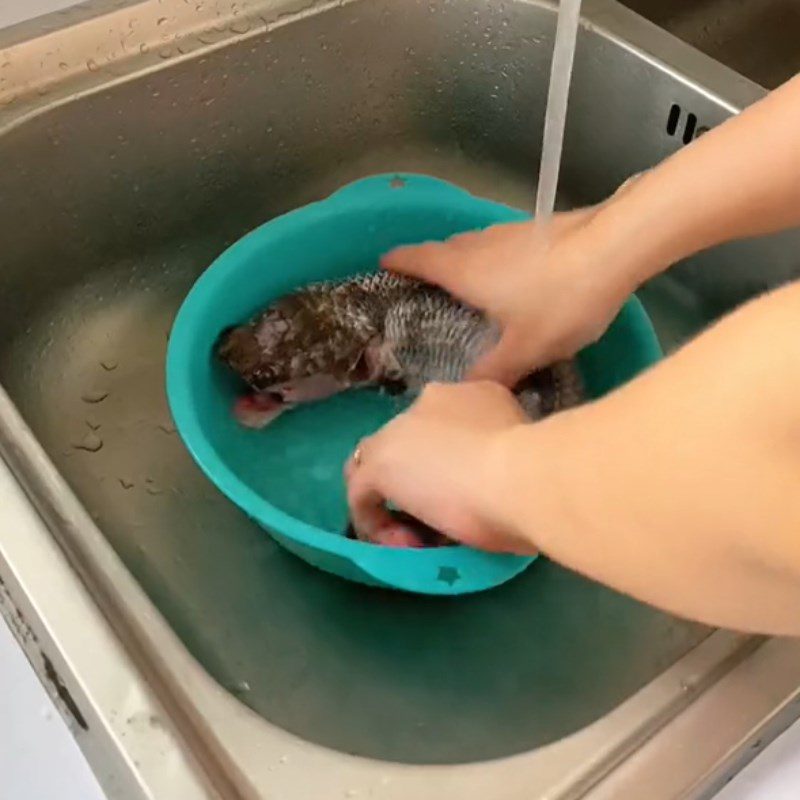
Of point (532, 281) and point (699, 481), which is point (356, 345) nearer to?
point (532, 281)

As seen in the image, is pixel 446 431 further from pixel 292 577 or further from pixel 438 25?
pixel 438 25

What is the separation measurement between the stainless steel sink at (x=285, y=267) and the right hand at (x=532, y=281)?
16 centimetres

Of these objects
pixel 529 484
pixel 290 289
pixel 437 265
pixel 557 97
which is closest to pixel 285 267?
pixel 290 289

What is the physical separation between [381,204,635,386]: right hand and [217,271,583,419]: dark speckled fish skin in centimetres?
2

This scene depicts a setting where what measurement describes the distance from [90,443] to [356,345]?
213 millimetres

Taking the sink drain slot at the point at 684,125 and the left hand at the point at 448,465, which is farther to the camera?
the sink drain slot at the point at 684,125

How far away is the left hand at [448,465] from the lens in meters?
0.46

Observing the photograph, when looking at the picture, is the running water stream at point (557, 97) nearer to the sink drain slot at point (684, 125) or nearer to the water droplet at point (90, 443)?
the sink drain slot at point (684, 125)

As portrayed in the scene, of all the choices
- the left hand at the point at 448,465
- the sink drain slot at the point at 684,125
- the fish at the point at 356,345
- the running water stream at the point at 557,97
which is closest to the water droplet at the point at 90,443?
the fish at the point at 356,345

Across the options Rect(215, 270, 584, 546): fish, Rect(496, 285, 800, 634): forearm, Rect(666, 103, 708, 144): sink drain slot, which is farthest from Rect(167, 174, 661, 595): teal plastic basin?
Rect(496, 285, 800, 634): forearm

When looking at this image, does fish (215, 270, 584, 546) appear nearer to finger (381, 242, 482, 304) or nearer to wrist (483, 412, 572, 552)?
finger (381, 242, 482, 304)

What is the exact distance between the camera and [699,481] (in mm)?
340

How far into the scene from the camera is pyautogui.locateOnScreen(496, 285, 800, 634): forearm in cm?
33

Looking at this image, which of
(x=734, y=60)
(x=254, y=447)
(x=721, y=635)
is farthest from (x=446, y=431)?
(x=734, y=60)
